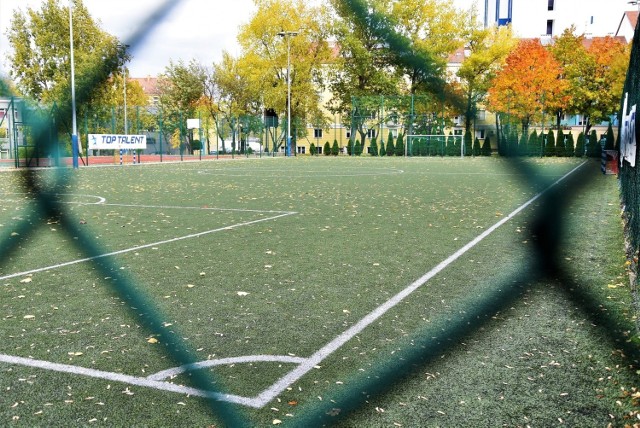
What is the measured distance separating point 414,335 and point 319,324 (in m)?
0.70

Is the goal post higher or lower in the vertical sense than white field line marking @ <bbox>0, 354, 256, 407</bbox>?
higher

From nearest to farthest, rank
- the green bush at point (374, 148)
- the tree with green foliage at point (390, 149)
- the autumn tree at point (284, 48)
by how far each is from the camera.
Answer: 1. the autumn tree at point (284, 48)
2. the tree with green foliage at point (390, 149)
3. the green bush at point (374, 148)

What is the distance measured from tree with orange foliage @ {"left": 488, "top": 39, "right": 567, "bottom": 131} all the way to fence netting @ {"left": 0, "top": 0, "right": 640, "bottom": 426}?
145 millimetres

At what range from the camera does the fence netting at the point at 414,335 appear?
3.63ft

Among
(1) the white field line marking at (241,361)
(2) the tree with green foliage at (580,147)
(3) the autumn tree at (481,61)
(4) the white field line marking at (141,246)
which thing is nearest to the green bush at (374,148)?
(2) the tree with green foliage at (580,147)

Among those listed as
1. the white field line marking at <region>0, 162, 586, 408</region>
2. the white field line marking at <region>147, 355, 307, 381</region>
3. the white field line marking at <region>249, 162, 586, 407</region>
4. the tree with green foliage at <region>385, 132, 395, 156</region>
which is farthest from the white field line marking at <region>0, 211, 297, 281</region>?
the tree with green foliage at <region>385, 132, 395, 156</region>

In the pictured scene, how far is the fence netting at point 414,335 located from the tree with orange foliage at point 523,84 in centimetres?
14

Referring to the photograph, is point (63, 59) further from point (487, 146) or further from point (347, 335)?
point (347, 335)

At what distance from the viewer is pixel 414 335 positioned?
429 centimetres

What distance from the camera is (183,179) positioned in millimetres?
21750

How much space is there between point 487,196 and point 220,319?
11.6m

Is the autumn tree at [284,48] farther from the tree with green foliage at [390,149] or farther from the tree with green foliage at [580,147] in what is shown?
the tree with green foliage at [390,149]

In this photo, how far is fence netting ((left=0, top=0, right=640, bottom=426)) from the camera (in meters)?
1.11

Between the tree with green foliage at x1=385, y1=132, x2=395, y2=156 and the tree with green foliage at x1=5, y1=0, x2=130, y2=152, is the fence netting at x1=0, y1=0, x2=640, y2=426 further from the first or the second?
the tree with green foliage at x1=385, y1=132, x2=395, y2=156
